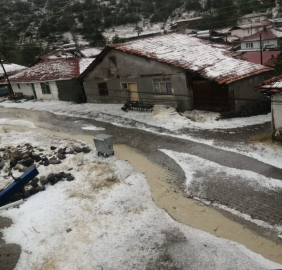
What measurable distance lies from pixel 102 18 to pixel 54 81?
5270 cm

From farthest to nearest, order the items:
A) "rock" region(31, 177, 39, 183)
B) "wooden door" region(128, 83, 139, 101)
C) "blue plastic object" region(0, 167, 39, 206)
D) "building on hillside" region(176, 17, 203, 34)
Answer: "building on hillside" region(176, 17, 203, 34), "wooden door" region(128, 83, 139, 101), "rock" region(31, 177, 39, 183), "blue plastic object" region(0, 167, 39, 206)

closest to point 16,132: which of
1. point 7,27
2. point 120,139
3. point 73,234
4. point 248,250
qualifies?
point 120,139

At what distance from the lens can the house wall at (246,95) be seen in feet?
57.6

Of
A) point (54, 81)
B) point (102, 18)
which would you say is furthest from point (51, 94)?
point (102, 18)

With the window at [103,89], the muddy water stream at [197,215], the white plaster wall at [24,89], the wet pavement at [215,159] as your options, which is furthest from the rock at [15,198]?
the white plaster wall at [24,89]

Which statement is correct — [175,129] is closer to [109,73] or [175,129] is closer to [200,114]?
[200,114]

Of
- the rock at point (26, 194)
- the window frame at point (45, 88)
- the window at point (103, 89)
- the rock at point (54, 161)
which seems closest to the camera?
the rock at point (26, 194)

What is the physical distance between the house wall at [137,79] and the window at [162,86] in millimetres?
245

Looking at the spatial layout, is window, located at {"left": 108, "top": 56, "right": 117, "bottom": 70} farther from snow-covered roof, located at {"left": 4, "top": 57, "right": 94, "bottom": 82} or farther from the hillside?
the hillside

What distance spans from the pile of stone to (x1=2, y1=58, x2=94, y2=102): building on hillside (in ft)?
37.6

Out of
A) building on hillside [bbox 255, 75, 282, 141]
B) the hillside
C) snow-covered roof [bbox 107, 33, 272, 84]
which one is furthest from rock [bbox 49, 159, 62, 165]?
the hillside

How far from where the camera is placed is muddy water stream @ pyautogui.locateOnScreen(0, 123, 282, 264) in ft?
26.4

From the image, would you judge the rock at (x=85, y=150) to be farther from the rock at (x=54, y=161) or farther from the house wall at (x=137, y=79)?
the house wall at (x=137, y=79)

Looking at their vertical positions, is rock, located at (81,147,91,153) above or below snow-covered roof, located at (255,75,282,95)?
below
